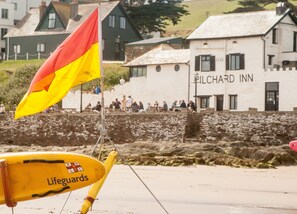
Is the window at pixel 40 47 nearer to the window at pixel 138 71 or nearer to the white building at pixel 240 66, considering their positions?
the window at pixel 138 71

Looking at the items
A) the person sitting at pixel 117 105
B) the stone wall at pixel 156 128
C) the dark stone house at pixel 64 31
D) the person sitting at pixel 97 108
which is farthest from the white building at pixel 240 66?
the dark stone house at pixel 64 31

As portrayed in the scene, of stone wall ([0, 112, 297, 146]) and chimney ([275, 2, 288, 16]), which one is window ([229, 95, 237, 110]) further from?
chimney ([275, 2, 288, 16])

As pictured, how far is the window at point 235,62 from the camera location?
44156 mm

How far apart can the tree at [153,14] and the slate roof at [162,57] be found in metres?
15.3

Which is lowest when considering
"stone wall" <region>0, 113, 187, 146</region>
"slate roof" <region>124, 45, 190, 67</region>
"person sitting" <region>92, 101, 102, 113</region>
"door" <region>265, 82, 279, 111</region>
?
"stone wall" <region>0, 113, 187, 146</region>

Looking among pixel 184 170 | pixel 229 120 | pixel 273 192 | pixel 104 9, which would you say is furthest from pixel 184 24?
pixel 273 192

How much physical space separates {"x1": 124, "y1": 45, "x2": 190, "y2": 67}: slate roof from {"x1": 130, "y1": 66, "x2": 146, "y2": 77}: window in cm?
33

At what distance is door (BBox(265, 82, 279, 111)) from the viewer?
4194 cm

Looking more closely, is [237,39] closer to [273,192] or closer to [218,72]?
[218,72]

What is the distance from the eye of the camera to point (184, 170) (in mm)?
23578

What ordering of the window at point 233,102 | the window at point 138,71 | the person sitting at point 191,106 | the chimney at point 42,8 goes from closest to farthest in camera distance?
the person sitting at point 191,106
the window at point 233,102
the window at point 138,71
the chimney at point 42,8

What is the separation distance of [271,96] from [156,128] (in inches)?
273

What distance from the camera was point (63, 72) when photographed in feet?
30.5

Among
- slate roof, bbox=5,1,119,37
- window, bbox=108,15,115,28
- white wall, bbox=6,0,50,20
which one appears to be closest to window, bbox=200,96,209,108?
slate roof, bbox=5,1,119,37
